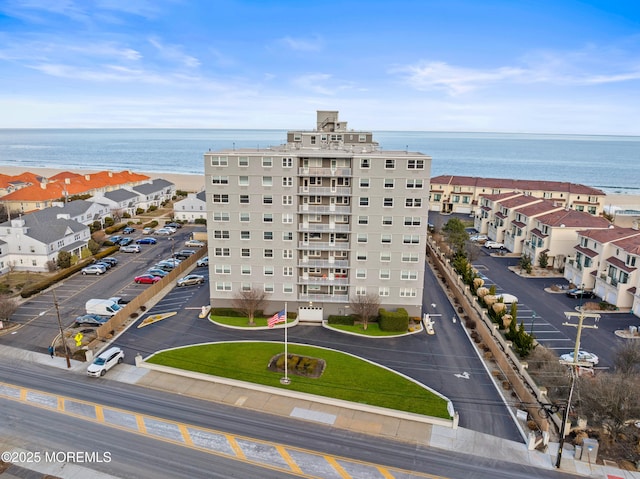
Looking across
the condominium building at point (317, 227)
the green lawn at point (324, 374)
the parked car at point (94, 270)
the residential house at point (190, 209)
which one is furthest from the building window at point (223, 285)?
the residential house at point (190, 209)

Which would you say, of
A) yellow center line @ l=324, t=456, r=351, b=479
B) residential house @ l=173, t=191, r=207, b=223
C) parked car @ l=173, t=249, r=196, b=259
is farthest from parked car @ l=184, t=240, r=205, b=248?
yellow center line @ l=324, t=456, r=351, b=479

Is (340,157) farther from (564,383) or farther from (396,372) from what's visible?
(564,383)

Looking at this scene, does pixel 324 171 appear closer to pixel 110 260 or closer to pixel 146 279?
pixel 146 279

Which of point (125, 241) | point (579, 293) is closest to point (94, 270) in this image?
point (125, 241)

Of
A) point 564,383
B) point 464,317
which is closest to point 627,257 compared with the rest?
point 464,317

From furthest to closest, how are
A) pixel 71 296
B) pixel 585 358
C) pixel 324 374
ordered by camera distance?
1. pixel 71 296
2. pixel 585 358
3. pixel 324 374

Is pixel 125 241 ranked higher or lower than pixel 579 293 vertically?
lower

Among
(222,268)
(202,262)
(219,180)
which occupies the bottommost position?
(202,262)
